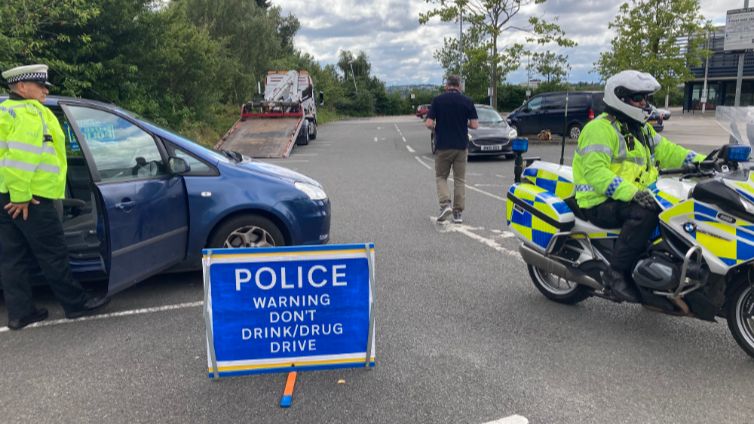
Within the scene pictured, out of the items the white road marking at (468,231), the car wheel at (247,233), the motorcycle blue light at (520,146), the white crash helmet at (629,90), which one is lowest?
the white road marking at (468,231)

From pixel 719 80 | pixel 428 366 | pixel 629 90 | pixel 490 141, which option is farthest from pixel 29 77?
pixel 719 80

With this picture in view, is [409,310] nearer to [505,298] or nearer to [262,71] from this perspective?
[505,298]

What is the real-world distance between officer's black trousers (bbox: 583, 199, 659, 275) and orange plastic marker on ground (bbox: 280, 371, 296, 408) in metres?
2.30

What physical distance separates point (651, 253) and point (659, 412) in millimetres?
1136

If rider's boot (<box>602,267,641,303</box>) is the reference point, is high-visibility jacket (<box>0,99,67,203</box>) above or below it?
above

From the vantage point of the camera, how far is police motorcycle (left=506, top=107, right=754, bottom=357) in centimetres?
332

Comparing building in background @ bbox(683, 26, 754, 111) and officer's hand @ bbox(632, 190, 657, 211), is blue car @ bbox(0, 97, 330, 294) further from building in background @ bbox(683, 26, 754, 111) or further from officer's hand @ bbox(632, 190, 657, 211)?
building in background @ bbox(683, 26, 754, 111)

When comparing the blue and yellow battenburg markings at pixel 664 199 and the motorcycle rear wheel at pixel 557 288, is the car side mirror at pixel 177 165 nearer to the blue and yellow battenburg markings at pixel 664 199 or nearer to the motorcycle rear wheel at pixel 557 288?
the motorcycle rear wheel at pixel 557 288

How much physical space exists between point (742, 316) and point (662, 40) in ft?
77.9

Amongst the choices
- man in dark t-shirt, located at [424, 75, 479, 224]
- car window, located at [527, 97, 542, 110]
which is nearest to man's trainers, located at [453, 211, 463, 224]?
man in dark t-shirt, located at [424, 75, 479, 224]

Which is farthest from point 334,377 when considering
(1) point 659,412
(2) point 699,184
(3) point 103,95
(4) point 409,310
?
(3) point 103,95

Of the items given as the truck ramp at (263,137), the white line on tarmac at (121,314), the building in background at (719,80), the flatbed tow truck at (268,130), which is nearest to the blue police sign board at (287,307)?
the white line on tarmac at (121,314)

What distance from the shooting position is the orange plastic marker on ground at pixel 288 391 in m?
3.15

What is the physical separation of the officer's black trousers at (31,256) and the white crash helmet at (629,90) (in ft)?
13.7
